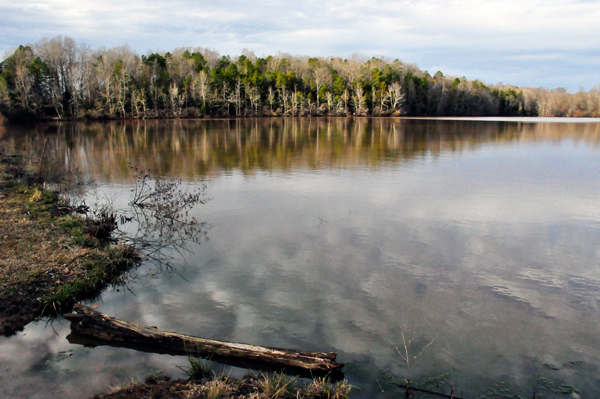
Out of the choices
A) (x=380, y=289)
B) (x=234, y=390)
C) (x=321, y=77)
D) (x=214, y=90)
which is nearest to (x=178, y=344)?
(x=234, y=390)

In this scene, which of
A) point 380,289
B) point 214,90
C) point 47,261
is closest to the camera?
point 380,289

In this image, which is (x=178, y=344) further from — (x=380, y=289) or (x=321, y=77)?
(x=321, y=77)

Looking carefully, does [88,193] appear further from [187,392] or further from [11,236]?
[187,392]

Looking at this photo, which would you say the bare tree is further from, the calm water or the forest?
the calm water

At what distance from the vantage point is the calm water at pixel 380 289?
533 centimetres

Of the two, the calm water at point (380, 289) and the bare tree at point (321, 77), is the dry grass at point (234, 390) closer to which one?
the calm water at point (380, 289)

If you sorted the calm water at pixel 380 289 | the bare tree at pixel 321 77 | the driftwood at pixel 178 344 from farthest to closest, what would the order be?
the bare tree at pixel 321 77 → the calm water at pixel 380 289 → the driftwood at pixel 178 344

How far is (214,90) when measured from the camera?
3337 inches

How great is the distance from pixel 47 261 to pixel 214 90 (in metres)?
81.6

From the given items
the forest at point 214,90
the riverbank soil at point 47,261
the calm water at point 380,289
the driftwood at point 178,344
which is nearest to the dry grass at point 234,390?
the driftwood at point 178,344

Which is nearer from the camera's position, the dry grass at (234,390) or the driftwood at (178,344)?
the dry grass at (234,390)

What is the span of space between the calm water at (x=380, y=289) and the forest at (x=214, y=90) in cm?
6189

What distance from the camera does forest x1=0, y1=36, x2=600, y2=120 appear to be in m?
70.6

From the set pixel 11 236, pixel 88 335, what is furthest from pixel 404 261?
pixel 11 236
